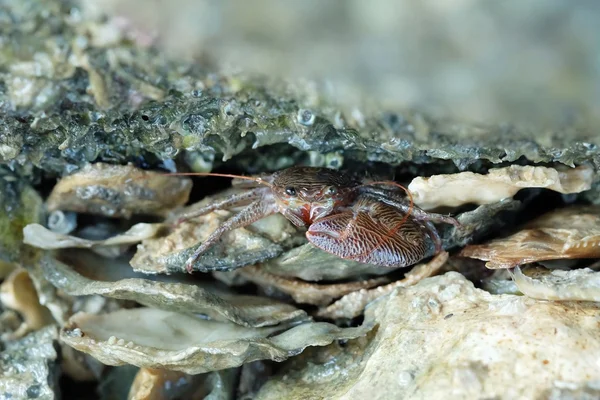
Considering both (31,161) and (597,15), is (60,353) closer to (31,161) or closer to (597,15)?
(31,161)

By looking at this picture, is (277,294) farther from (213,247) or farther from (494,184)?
(494,184)

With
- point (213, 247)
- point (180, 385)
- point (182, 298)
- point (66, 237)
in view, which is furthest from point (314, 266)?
point (66, 237)

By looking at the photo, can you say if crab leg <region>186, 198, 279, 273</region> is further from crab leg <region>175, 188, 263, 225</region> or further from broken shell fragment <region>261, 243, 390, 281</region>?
broken shell fragment <region>261, 243, 390, 281</region>

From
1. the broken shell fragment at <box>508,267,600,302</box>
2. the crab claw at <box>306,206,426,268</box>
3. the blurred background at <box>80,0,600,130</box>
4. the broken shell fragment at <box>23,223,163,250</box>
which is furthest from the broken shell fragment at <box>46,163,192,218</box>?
the broken shell fragment at <box>508,267,600,302</box>

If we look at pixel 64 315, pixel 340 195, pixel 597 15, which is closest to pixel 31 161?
pixel 64 315

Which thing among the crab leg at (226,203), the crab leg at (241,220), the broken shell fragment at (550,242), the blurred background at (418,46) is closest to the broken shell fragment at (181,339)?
the crab leg at (241,220)
